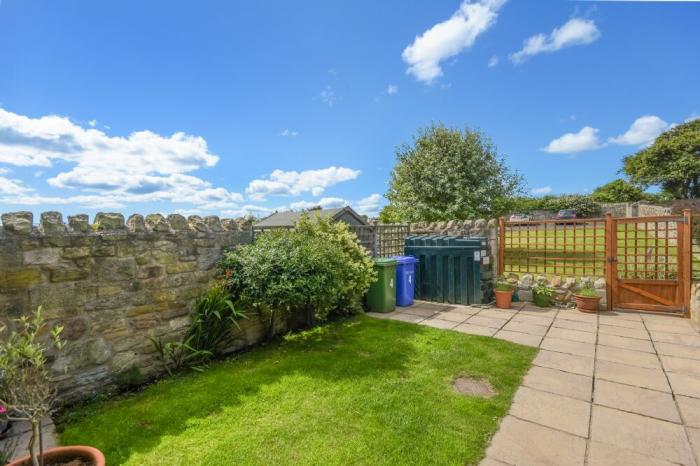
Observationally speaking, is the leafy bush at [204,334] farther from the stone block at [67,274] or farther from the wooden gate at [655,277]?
the wooden gate at [655,277]

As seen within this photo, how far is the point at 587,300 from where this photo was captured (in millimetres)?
5656

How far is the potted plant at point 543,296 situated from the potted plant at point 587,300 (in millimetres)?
442

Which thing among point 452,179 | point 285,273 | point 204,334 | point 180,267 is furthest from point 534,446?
point 452,179

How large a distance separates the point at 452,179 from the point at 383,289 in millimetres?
9516

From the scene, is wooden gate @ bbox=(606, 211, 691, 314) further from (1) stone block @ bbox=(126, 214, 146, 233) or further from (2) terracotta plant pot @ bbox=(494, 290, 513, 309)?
(1) stone block @ bbox=(126, 214, 146, 233)

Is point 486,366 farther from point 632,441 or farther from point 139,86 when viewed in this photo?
point 139,86

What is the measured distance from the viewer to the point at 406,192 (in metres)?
14.8

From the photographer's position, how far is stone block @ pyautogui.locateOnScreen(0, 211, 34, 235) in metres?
2.51

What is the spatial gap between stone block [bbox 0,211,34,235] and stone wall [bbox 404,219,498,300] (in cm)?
635

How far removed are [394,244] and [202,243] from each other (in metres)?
4.37

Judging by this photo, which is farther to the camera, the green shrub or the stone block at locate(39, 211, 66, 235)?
the green shrub

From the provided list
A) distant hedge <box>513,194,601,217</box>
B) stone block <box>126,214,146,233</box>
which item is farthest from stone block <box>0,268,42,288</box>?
distant hedge <box>513,194,601,217</box>

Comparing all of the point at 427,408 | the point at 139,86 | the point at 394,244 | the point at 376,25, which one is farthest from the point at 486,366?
the point at 139,86

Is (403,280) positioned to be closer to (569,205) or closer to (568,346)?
(568,346)
